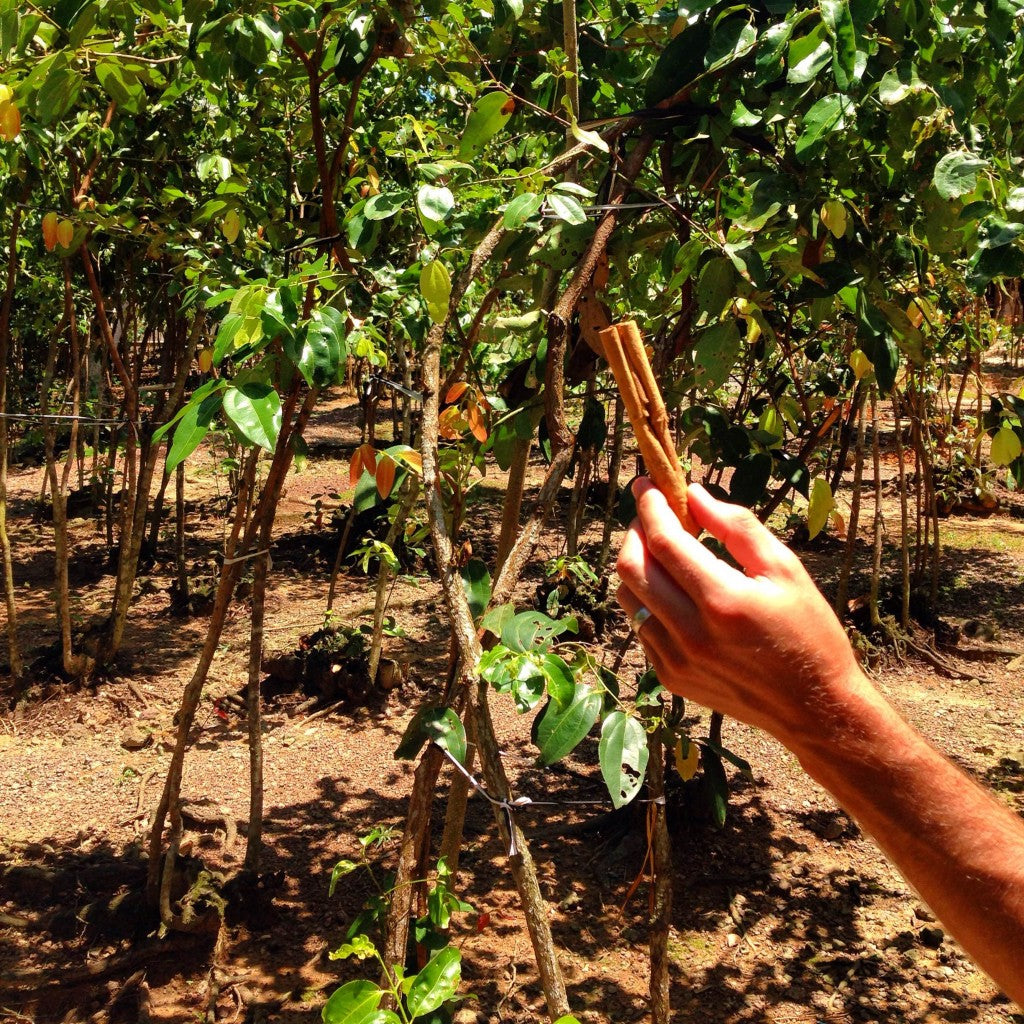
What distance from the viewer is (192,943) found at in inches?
118

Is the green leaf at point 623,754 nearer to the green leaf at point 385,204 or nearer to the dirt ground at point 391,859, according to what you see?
the green leaf at point 385,204

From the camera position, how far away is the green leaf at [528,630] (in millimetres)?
1237

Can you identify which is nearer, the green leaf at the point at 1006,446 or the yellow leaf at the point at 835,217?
the yellow leaf at the point at 835,217

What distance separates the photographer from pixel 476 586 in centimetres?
152

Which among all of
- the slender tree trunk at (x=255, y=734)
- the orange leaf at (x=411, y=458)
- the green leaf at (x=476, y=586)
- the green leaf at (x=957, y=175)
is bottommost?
the slender tree trunk at (x=255, y=734)

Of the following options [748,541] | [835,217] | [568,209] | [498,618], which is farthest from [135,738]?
[748,541]

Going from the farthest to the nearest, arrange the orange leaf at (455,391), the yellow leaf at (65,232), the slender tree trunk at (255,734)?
the slender tree trunk at (255,734), the yellow leaf at (65,232), the orange leaf at (455,391)

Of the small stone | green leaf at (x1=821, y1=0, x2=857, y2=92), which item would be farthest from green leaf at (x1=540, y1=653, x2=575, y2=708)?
the small stone

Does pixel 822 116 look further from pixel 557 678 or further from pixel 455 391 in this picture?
pixel 557 678

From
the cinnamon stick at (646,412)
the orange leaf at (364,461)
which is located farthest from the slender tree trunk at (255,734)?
the cinnamon stick at (646,412)

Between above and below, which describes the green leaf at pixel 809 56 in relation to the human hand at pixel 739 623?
above

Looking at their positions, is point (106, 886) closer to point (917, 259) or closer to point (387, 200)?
point (387, 200)

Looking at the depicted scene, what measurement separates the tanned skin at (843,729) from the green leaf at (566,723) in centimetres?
40

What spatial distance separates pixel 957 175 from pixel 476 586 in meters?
0.93
